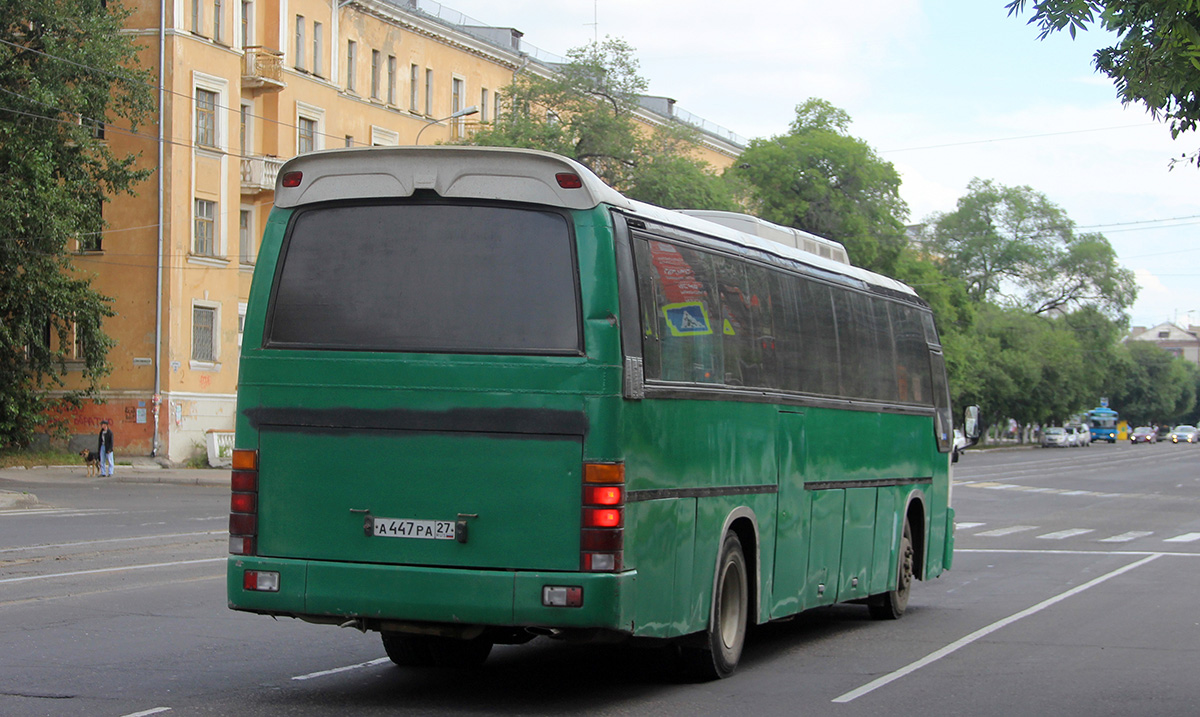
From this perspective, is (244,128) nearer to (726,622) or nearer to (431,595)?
(726,622)

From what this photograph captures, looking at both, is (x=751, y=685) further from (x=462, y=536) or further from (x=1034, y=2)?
(x=1034, y=2)

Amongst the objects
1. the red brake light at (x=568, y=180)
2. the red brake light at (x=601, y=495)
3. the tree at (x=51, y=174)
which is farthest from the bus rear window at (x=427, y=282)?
the tree at (x=51, y=174)

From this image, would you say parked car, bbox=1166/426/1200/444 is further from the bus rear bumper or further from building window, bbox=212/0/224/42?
the bus rear bumper

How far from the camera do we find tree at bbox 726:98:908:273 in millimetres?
67062

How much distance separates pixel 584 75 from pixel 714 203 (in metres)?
6.51

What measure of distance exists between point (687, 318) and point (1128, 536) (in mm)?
20213

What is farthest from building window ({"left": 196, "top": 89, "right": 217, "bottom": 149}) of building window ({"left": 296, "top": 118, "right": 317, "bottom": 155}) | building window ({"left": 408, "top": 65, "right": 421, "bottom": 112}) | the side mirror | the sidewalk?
the side mirror

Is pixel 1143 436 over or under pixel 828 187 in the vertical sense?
under

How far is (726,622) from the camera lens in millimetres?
9688

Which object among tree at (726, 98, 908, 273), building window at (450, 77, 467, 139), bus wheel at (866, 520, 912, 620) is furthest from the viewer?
tree at (726, 98, 908, 273)

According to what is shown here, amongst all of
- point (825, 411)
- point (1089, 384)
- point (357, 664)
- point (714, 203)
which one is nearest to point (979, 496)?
point (714, 203)

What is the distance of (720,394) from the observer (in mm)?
9367

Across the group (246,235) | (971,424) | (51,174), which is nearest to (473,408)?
(971,424)

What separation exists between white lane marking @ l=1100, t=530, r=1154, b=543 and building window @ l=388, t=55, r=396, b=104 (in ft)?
119
